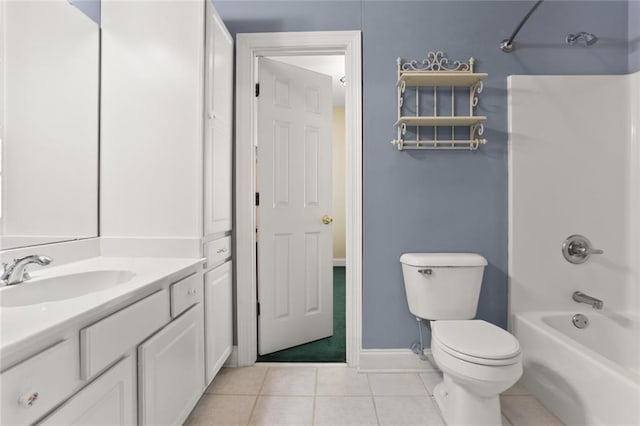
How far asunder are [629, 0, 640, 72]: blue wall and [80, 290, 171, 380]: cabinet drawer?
2.90 meters

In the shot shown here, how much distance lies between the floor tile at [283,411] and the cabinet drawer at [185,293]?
65 cm

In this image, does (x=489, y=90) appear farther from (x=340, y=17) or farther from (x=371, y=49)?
(x=340, y=17)

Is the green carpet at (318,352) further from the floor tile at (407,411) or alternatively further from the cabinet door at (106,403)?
the cabinet door at (106,403)

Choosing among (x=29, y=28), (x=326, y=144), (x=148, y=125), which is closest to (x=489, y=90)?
(x=326, y=144)

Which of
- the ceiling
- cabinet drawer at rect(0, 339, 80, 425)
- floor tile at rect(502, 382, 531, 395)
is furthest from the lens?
the ceiling

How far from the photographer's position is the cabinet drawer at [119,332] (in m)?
0.84

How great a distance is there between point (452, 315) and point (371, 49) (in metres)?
1.64

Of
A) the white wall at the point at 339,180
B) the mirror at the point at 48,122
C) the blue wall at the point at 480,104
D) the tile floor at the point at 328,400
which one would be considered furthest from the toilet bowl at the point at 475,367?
the white wall at the point at 339,180

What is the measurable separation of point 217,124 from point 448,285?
60.6 inches

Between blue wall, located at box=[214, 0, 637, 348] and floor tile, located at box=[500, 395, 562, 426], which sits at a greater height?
blue wall, located at box=[214, 0, 637, 348]

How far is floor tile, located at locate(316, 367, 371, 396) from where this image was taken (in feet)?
5.87

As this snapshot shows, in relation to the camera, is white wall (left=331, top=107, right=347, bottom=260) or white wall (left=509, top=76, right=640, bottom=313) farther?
white wall (left=331, top=107, right=347, bottom=260)

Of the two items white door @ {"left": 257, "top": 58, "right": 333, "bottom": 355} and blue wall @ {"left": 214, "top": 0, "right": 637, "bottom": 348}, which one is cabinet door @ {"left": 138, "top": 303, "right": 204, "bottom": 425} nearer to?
white door @ {"left": 257, "top": 58, "right": 333, "bottom": 355}

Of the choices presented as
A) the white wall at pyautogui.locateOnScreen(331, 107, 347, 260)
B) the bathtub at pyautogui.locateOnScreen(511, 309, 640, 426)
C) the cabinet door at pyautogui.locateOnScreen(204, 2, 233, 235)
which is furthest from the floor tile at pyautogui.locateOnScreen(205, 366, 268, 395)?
the white wall at pyautogui.locateOnScreen(331, 107, 347, 260)
